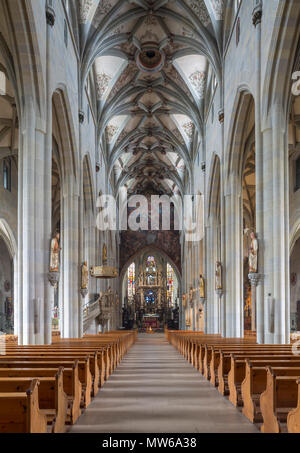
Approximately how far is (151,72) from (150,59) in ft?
2.42

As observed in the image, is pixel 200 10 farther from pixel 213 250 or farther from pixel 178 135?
pixel 178 135

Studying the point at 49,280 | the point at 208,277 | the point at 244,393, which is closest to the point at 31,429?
the point at 244,393

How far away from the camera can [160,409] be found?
760cm

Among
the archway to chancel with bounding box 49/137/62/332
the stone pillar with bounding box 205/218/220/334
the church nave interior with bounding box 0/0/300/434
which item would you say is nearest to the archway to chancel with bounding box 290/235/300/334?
the church nave interior with bounding box 0/0/300/434

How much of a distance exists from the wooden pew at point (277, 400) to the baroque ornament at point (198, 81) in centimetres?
2415

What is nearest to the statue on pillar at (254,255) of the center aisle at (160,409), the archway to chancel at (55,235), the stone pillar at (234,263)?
the center aisle at (160,409)

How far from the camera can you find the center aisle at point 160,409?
6.39 meters

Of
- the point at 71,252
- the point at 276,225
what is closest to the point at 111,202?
the point at 71,252

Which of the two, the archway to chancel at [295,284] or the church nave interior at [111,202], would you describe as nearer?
the church nave interior at [111,202]

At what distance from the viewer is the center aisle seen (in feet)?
21.0

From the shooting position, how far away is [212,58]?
2228 centimetres

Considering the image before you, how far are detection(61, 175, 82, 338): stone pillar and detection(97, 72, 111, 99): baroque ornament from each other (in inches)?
367

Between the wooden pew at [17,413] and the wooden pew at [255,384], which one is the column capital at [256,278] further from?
the wooden pew at [17,413]
